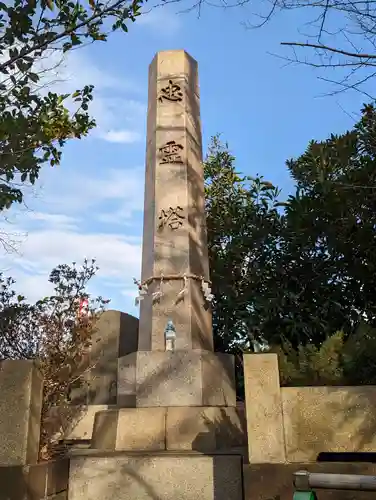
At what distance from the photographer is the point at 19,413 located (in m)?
4.33

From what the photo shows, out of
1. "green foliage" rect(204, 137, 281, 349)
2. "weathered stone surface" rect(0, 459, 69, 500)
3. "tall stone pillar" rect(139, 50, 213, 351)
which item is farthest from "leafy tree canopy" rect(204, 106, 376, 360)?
"weathered stone surface" rect(0, 459, 69, 500)

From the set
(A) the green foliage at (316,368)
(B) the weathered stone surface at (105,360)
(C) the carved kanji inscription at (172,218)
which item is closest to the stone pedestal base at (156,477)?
(A) the green foliage at (316,368)

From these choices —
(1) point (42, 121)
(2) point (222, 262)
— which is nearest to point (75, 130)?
(1) point (42, 121)

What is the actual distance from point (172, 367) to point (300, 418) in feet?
7.33

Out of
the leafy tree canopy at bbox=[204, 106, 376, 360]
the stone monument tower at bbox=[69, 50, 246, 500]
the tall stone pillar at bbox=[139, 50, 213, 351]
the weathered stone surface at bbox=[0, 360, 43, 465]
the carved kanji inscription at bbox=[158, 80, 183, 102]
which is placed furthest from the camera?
the leafy tree canopy at bbox=[204, 106, 376, 360]

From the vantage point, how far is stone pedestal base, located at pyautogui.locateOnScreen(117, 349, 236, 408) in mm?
5863

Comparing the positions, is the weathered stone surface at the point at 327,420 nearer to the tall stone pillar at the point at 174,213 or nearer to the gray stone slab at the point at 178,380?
the gray stone slab at the point at 178,380

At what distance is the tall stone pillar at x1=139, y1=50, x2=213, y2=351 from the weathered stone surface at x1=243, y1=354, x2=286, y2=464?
2562 mm

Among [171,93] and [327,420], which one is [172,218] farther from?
[327,420]

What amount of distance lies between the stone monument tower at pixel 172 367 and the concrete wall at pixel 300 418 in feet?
1.64

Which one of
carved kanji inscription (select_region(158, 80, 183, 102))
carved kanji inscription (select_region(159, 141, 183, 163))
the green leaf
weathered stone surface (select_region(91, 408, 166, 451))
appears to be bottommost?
weathered stone surface (select_region(91, 408, 166, 451))

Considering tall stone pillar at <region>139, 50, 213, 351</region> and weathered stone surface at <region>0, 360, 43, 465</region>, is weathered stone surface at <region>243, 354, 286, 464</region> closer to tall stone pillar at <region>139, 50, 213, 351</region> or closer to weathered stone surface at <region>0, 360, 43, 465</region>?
weathered stone surface at <region>0, 360, 43, 465</region>

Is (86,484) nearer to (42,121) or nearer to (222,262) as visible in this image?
(42,121)

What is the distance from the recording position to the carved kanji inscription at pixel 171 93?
8508 mm
